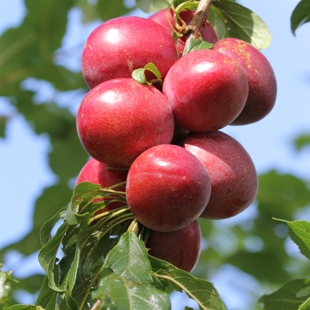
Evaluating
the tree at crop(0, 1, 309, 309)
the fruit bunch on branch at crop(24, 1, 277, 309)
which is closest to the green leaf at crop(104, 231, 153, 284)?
the fruit bunch on branch at crop(24, 1, 277, 309)

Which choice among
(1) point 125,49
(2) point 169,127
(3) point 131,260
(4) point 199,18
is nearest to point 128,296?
(3) point 131,260

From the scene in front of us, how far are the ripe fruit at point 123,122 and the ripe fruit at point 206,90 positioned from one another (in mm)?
54

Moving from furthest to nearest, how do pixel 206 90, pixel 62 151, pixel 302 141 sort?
pixel 302 141, pixel 62 151, pixel 206 90

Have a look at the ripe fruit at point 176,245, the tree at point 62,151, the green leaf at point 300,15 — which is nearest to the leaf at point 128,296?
the ripe fruit at point 176,245

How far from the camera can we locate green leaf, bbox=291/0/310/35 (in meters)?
2.05

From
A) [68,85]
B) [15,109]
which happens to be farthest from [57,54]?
[15,109]

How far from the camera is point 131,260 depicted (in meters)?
1.43

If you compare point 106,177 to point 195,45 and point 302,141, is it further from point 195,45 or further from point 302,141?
point 302,141

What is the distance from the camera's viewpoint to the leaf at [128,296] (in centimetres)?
127

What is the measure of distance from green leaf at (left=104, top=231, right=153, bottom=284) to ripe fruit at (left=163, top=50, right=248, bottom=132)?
0.38 m

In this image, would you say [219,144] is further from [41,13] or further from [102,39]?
[41,13]

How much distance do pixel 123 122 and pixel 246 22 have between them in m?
0.81

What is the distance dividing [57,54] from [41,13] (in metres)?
0.27

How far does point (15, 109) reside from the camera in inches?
142
